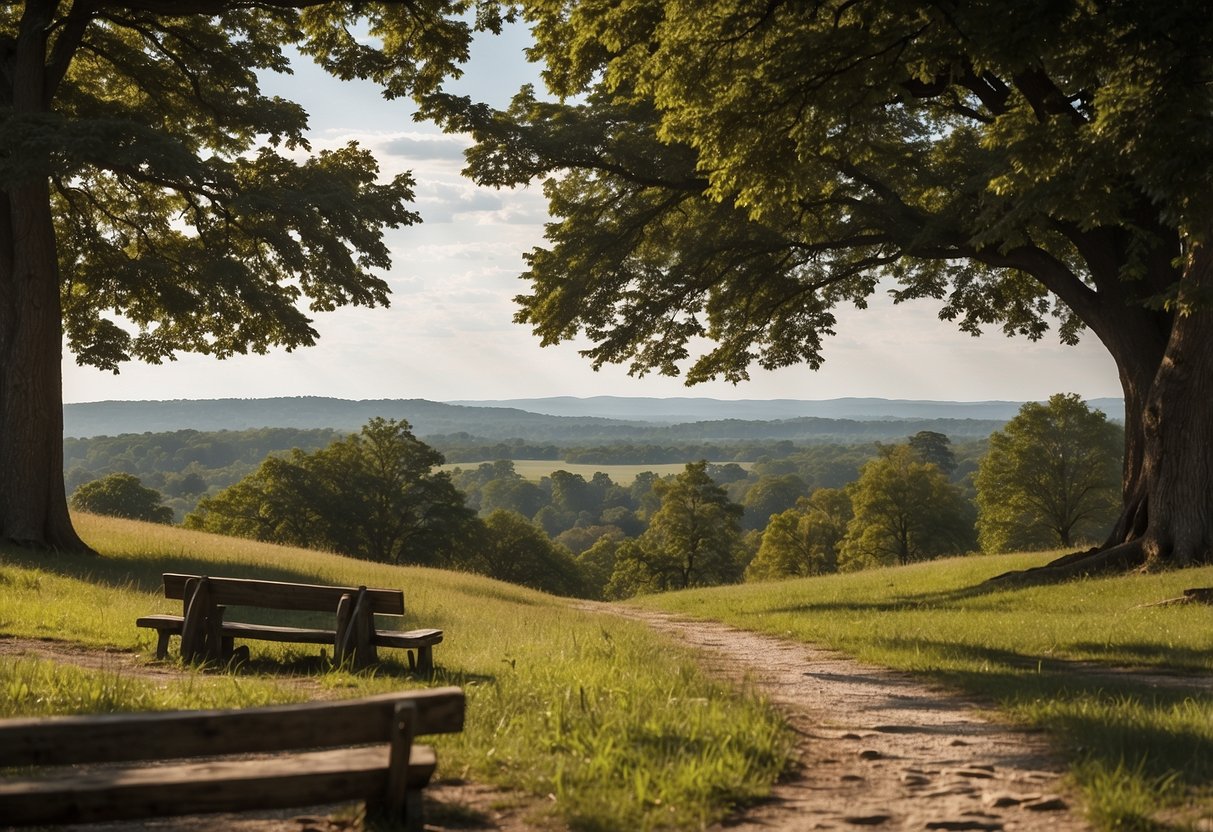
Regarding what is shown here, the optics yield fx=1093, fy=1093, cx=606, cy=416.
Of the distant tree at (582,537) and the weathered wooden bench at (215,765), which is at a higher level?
the weathered wooden bench at (215,765)

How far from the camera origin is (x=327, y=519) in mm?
55562

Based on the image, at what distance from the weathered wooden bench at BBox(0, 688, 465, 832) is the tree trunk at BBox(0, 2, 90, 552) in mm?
16455

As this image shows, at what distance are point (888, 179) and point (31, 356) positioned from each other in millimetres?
16181

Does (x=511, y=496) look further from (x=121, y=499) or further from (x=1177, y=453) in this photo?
(x=1177, y=453)

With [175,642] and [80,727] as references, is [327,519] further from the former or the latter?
[80,727]

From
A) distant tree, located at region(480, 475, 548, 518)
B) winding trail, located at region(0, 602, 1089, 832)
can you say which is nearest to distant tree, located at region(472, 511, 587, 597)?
winding trail, located at region(0, 602, 1089, 832)

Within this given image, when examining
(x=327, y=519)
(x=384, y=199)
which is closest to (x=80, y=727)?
(x=384, y=199)

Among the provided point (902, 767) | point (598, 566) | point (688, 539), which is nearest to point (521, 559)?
point (688, 539)

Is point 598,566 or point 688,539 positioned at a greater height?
point 688,539

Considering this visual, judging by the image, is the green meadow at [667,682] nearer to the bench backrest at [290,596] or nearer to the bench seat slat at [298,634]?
the bench seat slat at [298,634]

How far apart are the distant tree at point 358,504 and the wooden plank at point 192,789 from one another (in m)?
51.7

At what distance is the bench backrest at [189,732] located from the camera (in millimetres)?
4238

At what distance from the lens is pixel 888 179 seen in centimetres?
2152

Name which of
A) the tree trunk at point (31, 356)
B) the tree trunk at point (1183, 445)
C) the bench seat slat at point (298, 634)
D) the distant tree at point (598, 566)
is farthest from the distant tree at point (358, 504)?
the bench seat slat at point (298, 634)
